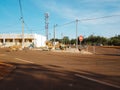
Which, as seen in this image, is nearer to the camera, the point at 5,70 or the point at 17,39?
the point at 5,70

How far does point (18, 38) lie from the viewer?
8600cm

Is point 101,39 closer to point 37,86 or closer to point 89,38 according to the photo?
point 89,38

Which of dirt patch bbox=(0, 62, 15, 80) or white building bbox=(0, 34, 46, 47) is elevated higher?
white building bbox=(0, 34, 46, 47)


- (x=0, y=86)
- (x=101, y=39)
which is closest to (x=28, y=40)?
(x=0, y=86)

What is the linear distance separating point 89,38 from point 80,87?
160m

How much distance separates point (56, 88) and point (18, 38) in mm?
80003

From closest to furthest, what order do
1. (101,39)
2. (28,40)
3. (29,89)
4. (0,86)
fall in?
1. (29,89)
2. (0,86)
3. (28,40)
4. (101,39)

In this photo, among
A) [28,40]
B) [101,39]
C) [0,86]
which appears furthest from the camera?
[101,39]

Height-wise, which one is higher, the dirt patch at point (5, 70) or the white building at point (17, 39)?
the white building at point (17, 39)

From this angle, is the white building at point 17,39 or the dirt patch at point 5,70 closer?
the dirt patch at point 5,70

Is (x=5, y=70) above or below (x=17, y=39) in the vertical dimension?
below

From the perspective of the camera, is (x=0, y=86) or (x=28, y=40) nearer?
(x=0, y=86)

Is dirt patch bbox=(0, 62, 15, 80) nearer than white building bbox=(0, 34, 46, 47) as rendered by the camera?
Yes

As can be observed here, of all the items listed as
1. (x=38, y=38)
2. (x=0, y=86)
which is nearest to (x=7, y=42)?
(x=38, y=38)
